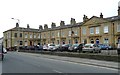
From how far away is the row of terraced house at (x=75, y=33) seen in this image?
197 feet

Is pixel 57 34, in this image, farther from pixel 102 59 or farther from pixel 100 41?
pixel 102 59

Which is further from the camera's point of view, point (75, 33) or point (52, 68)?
point (75, 33)

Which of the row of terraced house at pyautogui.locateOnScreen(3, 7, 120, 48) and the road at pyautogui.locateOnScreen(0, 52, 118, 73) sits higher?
the row of terraced house at pyautogui.locateOnScreen(3, 7, 120, 48)

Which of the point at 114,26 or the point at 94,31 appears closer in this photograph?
the point at 114,26

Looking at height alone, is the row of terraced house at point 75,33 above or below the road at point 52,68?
above

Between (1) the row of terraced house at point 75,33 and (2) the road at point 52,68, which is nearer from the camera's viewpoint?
(2) the road at point 52,68

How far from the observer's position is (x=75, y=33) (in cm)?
7412

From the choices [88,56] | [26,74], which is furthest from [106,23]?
[26,74]

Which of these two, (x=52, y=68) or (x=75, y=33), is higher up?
(x=75, y=33)

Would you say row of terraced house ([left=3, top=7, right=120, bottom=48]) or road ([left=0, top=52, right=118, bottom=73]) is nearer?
road ([left=0, top=52, right=118, bottom=73])

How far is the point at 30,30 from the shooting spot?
10100 centimetres

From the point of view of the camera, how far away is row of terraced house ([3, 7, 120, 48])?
197 feet

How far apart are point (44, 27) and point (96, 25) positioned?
36.8m

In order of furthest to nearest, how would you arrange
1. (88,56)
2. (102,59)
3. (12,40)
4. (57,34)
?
(12,40), (57,34), (88,56), (102,59)
